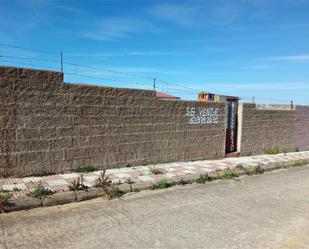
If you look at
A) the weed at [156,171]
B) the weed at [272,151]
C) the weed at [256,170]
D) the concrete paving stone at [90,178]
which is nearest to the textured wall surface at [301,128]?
the weed at [272,151]

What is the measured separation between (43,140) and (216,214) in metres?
4.08

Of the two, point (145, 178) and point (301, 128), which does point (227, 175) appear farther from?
point (301, 128)

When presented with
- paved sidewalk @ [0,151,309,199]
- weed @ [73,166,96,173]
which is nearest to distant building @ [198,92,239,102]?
paved sidewalk @ [0,151,309,199]

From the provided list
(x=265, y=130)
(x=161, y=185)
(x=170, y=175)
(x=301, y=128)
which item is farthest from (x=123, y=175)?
(x=301, y=128)

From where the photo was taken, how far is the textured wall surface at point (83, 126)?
766cm

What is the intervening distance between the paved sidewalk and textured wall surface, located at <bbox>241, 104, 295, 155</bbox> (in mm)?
1437

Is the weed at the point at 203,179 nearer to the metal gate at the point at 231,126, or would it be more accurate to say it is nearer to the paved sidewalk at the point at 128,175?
the paved sidewalk at the point at 128,175

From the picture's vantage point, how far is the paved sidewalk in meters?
7.05

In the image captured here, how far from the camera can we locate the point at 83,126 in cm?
878

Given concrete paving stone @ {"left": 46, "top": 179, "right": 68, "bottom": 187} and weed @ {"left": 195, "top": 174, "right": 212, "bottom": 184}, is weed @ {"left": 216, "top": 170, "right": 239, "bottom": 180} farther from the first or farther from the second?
concrete paving stone @ {"left": 46, "top": 179, "right": 68, "bottom": 187}

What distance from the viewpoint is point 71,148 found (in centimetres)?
860

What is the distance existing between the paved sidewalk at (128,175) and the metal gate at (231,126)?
65cm

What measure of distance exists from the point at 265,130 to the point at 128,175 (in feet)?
26.8

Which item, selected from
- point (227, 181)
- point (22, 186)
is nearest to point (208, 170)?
point (227, 181)
